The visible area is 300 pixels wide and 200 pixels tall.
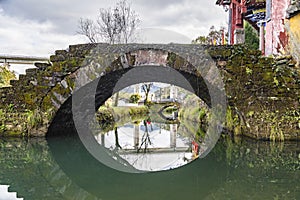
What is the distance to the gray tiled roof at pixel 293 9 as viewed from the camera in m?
7.45

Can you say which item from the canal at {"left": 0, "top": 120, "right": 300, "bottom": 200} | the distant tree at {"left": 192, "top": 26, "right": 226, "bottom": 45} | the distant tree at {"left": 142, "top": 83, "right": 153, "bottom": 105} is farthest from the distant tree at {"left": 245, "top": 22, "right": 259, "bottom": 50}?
the canal at {"left": 0, "top": 120, "right": 300, "bottom": 200}

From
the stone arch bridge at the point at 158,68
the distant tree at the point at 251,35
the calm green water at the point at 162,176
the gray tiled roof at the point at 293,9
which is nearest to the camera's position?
the calm green water at the point at 162,176

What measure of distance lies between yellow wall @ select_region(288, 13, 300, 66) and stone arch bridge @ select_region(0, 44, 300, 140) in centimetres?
43

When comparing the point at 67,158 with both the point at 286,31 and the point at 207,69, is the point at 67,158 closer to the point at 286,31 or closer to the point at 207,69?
the point at 207,69

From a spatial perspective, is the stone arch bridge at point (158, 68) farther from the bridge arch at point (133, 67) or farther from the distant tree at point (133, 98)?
the distant tree at point (133, 98)

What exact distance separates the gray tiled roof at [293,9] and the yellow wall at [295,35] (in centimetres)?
9

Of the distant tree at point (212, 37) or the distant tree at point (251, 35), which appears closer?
the distant tree at point (251, 35)

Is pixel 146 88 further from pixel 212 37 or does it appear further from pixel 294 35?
pixel 294 35

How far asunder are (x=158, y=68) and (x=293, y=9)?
3223 millimetres

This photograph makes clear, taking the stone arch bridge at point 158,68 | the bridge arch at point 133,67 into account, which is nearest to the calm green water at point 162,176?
the stone arch bridge at point 158,68

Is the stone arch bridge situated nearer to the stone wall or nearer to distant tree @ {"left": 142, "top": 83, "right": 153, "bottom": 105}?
the stone wall

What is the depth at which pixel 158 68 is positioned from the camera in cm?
710

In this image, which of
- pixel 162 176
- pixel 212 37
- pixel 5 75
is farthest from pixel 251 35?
pixel 162 176

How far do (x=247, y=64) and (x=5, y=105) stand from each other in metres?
4.81
